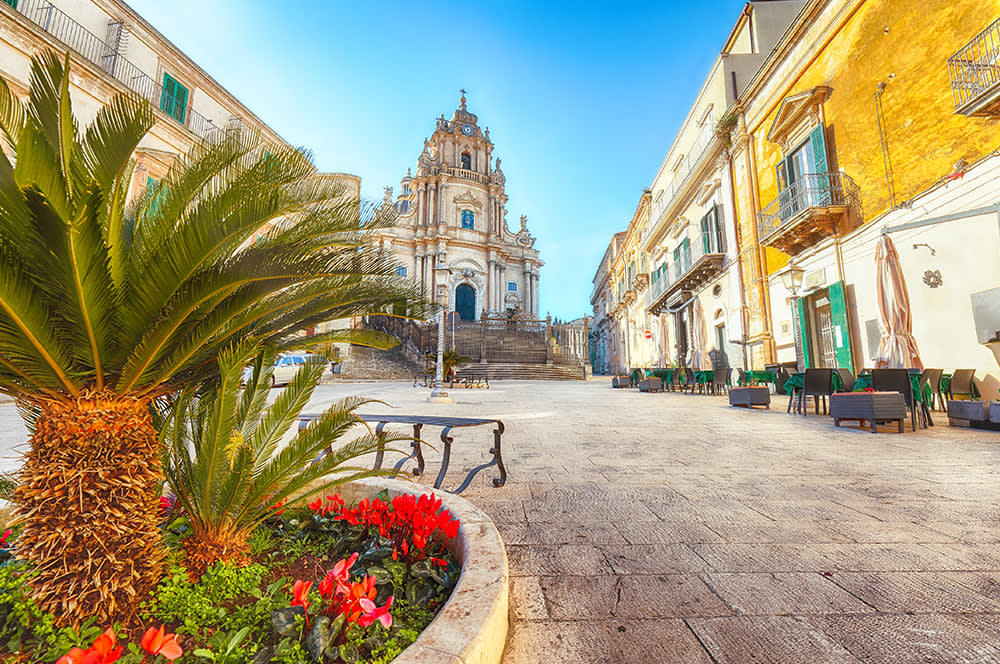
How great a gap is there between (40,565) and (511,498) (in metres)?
2.26

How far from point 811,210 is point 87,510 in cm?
1208

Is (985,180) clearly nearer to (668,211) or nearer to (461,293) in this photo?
(668,211)

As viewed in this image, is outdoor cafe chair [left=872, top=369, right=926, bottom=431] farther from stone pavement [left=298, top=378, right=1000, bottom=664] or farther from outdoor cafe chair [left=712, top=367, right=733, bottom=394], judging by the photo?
outdoor cafe chair [left=712, top=367, right=733, bottom=394]

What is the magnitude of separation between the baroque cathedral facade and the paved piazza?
101 feet

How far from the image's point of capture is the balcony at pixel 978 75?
20.7 feet

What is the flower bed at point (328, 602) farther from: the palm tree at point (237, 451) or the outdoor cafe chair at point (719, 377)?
the outdoor cafe chair at point (719, 377)

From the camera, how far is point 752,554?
202 cm

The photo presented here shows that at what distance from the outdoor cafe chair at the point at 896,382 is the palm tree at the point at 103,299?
7.45 meters

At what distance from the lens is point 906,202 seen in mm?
7922

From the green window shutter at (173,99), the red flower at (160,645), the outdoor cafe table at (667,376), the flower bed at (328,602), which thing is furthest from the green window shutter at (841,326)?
the green window shutter at (173,99)

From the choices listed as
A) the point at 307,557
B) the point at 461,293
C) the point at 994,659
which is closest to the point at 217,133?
the point at 307,557

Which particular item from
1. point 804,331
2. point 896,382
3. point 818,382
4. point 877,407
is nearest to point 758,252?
point 804,331

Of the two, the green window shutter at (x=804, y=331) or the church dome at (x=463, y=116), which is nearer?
the green window shutter at (x=804, y=331)

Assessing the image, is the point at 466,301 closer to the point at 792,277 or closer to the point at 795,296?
the point at 795,296
